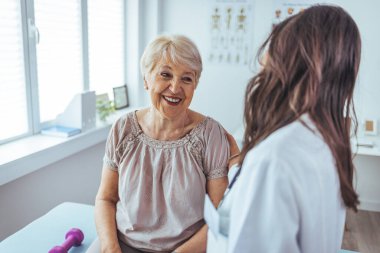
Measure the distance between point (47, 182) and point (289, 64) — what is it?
182 cm

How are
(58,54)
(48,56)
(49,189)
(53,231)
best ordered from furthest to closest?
(58,54), (48,56), (49,189), (53,231)

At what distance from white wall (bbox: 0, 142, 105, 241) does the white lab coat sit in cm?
155

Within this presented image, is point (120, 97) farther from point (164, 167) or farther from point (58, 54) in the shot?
point (164, 167)

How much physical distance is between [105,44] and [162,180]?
198 cm

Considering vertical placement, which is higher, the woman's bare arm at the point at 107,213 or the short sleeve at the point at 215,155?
the short sleeve at the point at 215,155

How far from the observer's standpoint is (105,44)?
121 inches

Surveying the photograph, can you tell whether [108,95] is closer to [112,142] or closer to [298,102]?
[112,142]

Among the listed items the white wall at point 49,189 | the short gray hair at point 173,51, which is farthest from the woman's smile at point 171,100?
A: the white wall at point 49,189

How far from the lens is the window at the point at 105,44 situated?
2.87 meters

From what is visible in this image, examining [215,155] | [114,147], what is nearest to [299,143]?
[215,155]

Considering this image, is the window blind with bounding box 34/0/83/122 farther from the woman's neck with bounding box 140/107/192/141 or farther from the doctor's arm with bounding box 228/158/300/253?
the doctor's arm with bounding box 228/158/300/253

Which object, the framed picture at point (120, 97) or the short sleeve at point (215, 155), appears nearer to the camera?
the short sleeve at point (215, 155)

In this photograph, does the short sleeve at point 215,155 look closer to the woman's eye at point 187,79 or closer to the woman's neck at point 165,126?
the woman's neck at point 165,126

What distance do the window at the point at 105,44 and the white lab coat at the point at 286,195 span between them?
2345 millimetres
